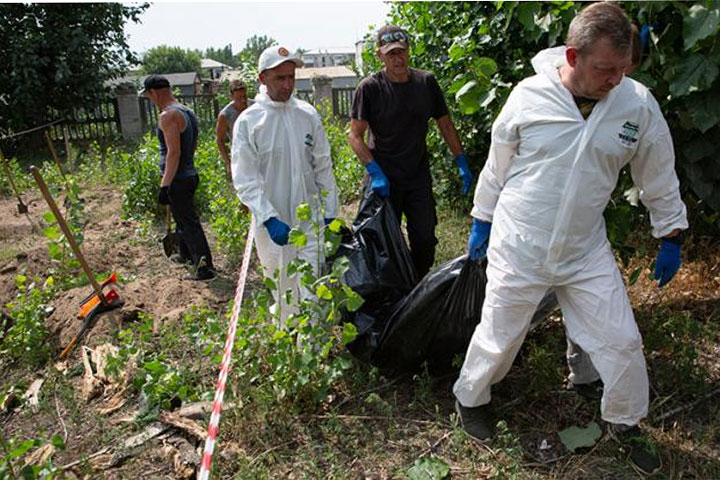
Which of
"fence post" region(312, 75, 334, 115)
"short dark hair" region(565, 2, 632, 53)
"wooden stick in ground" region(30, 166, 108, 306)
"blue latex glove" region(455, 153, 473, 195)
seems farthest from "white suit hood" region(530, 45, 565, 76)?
"fence post" region(312, 75, 334, 115)

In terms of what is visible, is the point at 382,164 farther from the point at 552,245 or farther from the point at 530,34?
the point at 552,245

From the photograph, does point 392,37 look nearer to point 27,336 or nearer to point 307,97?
point 27,336

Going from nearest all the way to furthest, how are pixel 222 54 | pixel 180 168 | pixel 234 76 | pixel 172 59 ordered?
pixel 180 168, pixel 234 76, pixel 172 59, pixel 222 54

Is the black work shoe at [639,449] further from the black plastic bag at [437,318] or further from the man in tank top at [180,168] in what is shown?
the man in tank top at [180,168]

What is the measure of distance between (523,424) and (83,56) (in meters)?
13.5

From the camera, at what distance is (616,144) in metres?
2.18

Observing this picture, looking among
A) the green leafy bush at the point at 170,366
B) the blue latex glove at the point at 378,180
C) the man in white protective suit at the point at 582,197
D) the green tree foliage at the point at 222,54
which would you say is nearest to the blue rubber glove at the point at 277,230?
the green leafy bush at the point at 170,366

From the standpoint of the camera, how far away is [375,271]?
10.1 feet

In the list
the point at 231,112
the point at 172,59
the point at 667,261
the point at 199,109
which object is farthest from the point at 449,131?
the point at 172,59

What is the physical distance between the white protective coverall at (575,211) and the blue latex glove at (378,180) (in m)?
1.03

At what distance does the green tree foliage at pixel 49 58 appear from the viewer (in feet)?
41.9

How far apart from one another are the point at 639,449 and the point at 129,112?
587 inches

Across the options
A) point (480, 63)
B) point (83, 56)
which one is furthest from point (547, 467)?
point (83, 56)

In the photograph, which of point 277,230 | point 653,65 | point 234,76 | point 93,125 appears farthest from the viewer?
point 234,76
